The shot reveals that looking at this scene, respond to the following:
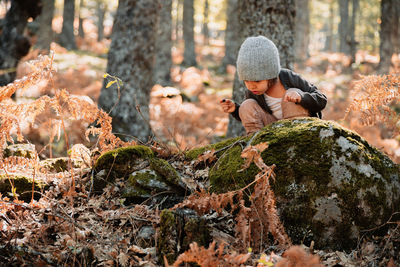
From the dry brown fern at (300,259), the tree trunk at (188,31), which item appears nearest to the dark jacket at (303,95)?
the dry brown fern at (300,259)

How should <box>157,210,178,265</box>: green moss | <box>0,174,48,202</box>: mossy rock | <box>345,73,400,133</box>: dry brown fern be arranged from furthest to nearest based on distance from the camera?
<box>345,73,400,133</box>: dry brown fern → <box>0,174,48,202</box>: mossy rock → <box>157,210,178,265</box>: green moss

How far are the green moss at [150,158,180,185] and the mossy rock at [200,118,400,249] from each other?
48 cm

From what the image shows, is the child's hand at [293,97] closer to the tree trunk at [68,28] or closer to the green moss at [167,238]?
the green moss at [167,238]

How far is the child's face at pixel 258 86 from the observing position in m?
3.81

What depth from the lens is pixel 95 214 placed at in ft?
10.4

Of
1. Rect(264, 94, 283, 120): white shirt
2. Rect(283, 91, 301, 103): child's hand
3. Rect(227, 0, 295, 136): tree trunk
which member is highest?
Rect(227, 0, 295, 136): tree trunk

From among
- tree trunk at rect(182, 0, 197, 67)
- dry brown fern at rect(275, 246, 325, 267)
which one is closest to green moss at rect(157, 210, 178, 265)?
dry brown fern at rect(275, 246, 325, 267)

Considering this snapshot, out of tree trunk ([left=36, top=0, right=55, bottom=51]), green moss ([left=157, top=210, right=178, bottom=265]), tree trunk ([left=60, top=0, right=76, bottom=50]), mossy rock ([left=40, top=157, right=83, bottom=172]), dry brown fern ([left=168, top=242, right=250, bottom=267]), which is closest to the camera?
dry brown fern ([left=168, top=242, right=250, bottom=267])

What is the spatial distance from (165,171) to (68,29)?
21.9 m

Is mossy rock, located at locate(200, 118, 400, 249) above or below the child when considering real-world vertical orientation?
below

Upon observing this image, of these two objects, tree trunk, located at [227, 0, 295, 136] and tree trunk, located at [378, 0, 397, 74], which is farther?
tree trunk, located at [378, 0, 397, 74]

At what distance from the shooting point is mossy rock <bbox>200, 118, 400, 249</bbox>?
2.87 m

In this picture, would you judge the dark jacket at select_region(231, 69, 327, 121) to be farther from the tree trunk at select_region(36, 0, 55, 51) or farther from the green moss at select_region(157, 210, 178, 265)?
the tree trunk at select_region(36, 0, 55, 51)

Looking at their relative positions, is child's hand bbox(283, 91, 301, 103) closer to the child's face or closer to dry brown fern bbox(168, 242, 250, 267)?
the child's face
